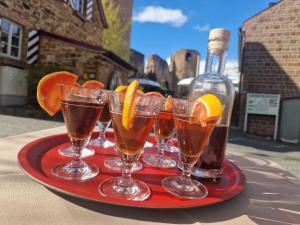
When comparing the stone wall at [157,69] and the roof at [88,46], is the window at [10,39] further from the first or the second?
the stone wall at [157,69]

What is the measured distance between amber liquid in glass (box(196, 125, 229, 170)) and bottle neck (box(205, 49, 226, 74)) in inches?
10.0

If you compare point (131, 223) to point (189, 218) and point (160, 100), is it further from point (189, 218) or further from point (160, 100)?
point (160, 100)

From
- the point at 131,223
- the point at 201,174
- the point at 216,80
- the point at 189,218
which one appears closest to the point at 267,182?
the point at 201,174

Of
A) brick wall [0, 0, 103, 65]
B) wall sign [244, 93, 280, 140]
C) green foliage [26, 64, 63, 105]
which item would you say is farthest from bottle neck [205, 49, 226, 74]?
wall sign [244, 93, 280, 140]

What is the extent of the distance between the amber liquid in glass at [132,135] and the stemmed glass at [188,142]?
10cm

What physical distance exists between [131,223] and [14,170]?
518mm

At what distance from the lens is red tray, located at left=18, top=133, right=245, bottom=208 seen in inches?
29.0

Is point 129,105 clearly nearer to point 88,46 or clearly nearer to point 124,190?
point 124,190

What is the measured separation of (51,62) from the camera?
28.8 feet

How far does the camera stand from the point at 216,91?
1.14 m

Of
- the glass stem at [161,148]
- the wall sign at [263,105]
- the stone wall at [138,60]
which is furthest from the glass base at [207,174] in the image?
the stone wall at [138,60]

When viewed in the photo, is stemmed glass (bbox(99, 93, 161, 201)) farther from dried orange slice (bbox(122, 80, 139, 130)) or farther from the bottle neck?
the bottle neck

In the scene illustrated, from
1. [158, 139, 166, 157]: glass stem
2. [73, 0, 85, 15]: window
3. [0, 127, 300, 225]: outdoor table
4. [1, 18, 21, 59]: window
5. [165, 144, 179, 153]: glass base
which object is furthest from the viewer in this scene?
[73, 0, 85, 15]: window

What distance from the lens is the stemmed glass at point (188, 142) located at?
89cm
